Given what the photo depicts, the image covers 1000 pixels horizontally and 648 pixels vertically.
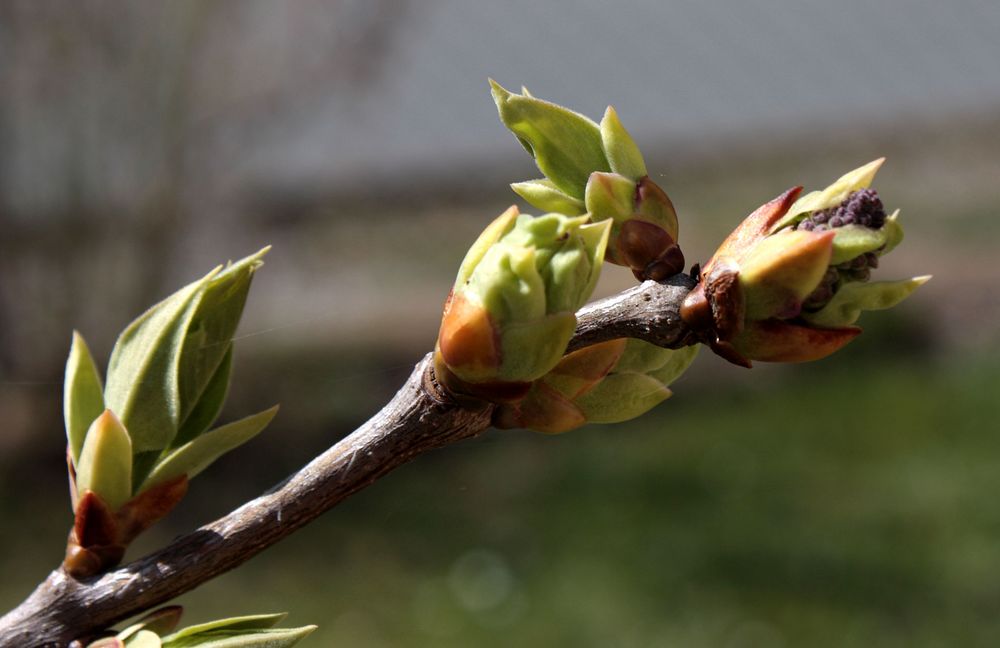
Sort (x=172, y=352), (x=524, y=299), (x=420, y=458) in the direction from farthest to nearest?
(x=420, y=458) → (x=172, y=352) → (x=524, y=299)

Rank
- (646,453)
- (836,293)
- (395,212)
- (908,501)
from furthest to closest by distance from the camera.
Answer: (395,212) → (646,453) → (908,501) → (836,293)

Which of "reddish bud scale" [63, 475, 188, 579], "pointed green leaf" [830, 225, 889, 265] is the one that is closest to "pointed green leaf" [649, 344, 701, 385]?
"pointed green leaf" [830, 225, 889, 265]

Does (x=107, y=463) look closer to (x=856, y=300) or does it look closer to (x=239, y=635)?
(x=239, y=635)

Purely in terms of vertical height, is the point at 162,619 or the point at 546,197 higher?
the point at 546,197

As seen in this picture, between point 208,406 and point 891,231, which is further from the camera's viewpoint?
point 208,406

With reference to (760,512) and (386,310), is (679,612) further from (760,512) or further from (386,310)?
(386,310)

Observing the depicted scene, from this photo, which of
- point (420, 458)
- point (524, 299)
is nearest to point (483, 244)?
point (524, 299)

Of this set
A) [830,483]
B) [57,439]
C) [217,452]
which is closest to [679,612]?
[830,483]
